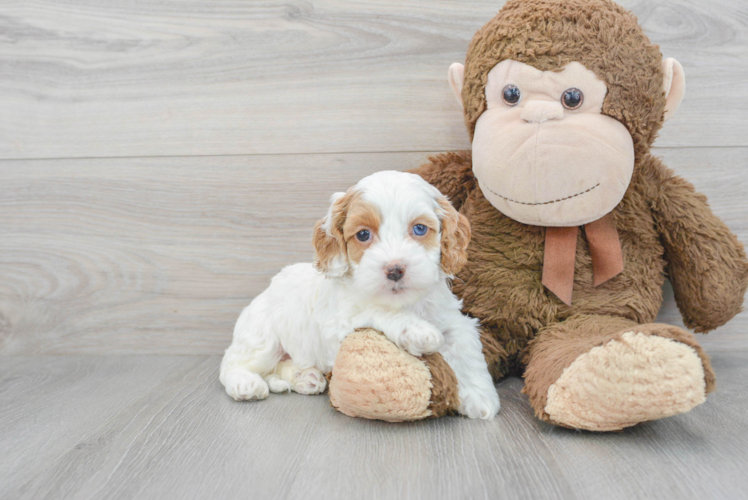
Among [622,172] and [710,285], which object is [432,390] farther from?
[710,285]

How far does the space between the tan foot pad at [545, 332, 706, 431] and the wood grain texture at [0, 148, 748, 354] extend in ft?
2.55

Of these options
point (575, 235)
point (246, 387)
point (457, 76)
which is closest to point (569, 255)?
point (575, 235)

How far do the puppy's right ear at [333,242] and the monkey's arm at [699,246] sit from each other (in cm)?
73

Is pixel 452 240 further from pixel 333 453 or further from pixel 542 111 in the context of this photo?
pixel 333 453

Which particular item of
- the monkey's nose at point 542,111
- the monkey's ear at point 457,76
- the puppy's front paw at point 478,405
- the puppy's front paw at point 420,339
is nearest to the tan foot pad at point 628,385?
the puppy's front paw at point 478,405

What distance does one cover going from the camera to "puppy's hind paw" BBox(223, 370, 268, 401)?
4.08 ft

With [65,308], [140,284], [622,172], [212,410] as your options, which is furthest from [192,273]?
[622,172]

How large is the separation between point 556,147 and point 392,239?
1.24 ft

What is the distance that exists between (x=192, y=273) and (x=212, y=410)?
1.78ft

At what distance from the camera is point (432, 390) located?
105cm

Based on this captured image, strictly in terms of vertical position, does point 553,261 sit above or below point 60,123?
below

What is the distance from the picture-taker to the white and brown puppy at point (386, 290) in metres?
1.05

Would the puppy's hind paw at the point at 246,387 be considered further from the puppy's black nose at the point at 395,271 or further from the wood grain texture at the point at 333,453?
the puppy's black nose at the point at 395,271

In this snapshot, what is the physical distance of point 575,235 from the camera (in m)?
1.26
